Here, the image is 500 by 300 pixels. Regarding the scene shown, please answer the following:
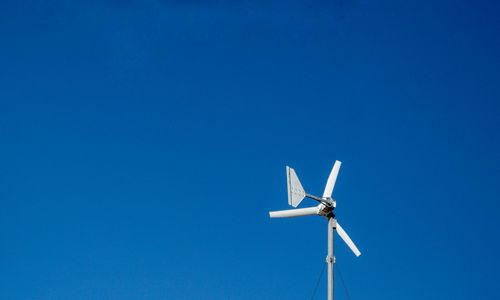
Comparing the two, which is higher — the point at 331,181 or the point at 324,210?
the point at 331,181

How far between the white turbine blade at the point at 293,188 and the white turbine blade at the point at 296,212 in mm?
1559

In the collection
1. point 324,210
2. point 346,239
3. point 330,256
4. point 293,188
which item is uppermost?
point 293,188

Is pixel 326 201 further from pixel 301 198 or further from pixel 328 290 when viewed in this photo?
pixel 328 290

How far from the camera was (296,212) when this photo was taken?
4431 cm

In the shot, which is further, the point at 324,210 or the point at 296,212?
the point at 296,212

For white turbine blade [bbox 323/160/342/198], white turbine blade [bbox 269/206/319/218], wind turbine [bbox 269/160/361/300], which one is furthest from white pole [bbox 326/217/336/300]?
white turbine blade [bbox 323/160/342/198]

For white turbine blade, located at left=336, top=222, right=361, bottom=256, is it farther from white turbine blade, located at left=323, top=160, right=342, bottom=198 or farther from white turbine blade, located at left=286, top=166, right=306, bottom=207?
white turbine blade, located at left=286, top=166, right=306, bottom=207

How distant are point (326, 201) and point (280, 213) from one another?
3.84 meters

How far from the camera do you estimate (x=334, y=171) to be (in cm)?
4625

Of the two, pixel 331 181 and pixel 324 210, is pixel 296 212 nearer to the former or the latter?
pixel 324 210

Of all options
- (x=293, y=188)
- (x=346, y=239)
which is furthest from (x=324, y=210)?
(x=293, y=188)

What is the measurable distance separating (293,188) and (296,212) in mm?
2750

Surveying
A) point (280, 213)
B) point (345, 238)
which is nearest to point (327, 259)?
point (345, 238)

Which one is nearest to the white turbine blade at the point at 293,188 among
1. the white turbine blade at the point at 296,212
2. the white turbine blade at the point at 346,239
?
the white turbine blade at the point at 296,212
